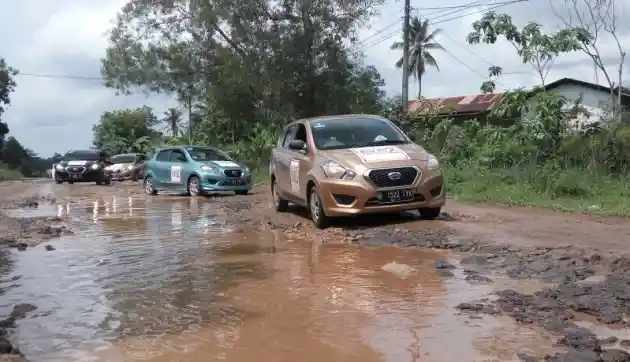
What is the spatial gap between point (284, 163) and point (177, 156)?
28.3 ft

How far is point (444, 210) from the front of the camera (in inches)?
490

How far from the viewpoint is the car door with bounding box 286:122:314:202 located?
1100cm

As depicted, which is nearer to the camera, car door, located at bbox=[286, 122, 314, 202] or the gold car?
the gold car

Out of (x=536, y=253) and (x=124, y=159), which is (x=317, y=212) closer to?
(x=536, y=253)

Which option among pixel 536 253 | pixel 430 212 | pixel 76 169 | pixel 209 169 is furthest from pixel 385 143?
pixel 76 169

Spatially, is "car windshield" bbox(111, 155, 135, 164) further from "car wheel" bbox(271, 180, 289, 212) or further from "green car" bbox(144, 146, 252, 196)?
"car wheel" bbox(271, 180, 289, 212)

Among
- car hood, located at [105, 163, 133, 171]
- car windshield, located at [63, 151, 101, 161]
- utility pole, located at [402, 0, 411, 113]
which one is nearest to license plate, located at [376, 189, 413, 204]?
utility pole, located at [402, 0, 411, 113]

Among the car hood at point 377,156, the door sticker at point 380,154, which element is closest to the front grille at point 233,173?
the car hood at point 377,156

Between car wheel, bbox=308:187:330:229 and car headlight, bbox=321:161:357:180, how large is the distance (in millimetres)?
420

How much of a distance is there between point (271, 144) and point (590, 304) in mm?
22867

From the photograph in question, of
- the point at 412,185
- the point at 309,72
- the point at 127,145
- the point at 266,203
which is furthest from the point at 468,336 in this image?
the point at 127,145

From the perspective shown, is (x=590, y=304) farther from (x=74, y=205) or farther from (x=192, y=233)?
(x=74, y=205)

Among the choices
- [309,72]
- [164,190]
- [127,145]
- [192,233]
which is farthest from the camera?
[127,145]

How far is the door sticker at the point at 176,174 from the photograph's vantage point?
64.8 ft
